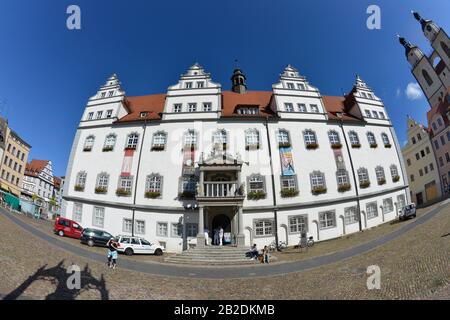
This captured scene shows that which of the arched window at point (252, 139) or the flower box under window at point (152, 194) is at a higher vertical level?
the arched window at point (252, 139)

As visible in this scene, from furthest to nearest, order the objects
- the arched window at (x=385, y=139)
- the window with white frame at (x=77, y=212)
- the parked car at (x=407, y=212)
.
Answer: the arched window at (x=385, y=139), the window with white frame at (x=77, y=212), the parked car at (x=407, y=212)

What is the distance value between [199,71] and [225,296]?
11.7 metres

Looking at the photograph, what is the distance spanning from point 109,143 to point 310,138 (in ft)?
25.3

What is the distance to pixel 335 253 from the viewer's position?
4645 millimetres

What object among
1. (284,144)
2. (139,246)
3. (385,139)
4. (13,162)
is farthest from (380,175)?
(13,162)

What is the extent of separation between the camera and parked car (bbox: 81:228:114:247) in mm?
5676

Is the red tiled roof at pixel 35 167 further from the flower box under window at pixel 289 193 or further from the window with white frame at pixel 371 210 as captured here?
the window with white frame at pixel 371 210

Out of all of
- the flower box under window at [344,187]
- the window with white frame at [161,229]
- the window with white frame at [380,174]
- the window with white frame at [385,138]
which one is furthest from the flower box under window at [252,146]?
the window with white frame at [161,229]

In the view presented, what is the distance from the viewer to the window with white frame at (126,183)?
25.3 feet

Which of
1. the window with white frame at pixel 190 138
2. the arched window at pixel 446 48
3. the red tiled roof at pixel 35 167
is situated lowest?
the red tiled roof at pixel 35 167

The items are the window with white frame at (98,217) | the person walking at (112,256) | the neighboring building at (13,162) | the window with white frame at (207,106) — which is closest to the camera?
the neighboring building at (13,162)

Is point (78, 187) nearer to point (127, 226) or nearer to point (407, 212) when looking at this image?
point (127, 226)

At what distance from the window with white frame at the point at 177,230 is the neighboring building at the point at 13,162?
521cm
